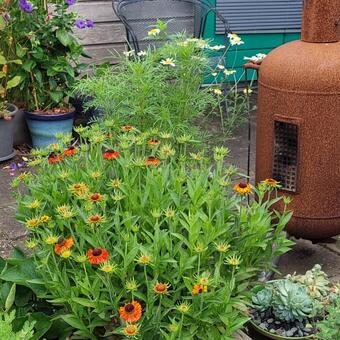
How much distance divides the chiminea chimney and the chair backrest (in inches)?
82.8

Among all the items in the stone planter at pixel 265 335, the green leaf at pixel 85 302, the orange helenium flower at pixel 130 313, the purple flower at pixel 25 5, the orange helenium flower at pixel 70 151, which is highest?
the purple flower at pixel 25 5

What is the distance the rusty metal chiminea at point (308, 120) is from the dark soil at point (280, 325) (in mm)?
594

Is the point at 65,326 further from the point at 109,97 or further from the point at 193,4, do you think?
the point at 193,4

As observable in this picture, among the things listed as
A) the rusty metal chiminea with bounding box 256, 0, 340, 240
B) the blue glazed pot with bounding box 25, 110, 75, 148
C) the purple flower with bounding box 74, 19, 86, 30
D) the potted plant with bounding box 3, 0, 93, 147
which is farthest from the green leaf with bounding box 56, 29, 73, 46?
the rusty metal chiminea with bounding box 256, 0, 340, 240

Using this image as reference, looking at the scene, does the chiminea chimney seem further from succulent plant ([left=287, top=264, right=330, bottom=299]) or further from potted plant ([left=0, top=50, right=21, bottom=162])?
potted plant ([left=0, top=50, right=21, bottom=162])

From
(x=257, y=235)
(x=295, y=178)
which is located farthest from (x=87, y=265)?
(x=295, y=178)

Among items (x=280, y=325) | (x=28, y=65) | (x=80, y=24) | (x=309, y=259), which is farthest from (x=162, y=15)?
(x=280, y=325)

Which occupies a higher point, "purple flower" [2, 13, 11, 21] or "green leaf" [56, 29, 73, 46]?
"purple flower" [2, 13, 11, 21]

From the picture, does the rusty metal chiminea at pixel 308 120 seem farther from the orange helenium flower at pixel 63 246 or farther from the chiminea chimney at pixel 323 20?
the orange helenium flower at pixel 63 246

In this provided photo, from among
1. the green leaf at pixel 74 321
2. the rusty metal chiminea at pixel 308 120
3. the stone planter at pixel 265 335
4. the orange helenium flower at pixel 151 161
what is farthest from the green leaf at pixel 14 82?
the green leaf at pixel 74 321

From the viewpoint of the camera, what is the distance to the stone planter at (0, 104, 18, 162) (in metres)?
4.35

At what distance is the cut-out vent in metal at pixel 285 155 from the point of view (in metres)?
2.79

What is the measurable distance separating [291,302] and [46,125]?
2713mm

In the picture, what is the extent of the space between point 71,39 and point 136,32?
0.74 m
